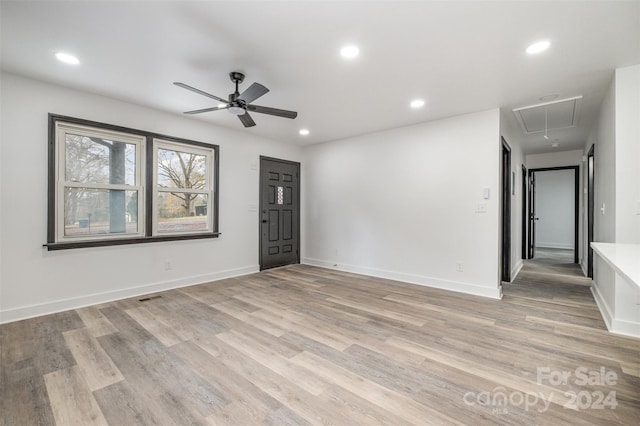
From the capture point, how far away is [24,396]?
175 centimetres

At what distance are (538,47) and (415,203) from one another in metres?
2.49

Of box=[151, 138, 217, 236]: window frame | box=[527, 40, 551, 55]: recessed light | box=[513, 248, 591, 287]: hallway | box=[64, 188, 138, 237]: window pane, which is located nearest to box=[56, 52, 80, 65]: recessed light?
box=[151, 138, 217, 236]: window frame

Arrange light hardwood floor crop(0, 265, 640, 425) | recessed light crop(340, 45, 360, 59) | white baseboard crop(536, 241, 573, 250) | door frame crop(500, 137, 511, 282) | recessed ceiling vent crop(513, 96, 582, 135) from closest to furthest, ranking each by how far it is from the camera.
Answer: light hardwood floor crop(0, 265, 640, 425) < recessed light crop(340, 45, 360, 59) < recessed ceiling vent crop(513, 96, 582, 135) < door frame crop(500, 137, 511, 282) < white baseboard crop(536, 241, 573, 250)

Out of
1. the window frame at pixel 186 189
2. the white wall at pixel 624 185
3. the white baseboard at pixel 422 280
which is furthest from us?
the window frame at pixel 186 189

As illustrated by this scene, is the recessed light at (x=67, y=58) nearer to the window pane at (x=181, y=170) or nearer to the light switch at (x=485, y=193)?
the window pane at (x=181, y=170)

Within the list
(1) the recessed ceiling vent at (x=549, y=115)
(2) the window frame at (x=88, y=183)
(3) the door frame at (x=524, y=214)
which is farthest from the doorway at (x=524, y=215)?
(2) the window frame at (x=88, y=183)

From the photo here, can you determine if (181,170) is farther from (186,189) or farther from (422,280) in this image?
(422,280)

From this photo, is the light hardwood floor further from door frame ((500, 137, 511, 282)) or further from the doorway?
the doorway

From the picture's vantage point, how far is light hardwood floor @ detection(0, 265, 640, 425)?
5.28ft

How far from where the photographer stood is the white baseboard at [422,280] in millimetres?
3745

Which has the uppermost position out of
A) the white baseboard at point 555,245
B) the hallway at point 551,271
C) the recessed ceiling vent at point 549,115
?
the recessed ceiling vent at point 549,115

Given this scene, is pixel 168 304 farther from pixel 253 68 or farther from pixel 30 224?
pixel 253 68

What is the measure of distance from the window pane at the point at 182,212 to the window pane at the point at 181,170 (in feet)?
0.55

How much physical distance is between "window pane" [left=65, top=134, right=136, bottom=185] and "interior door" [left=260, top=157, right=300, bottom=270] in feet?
7.19
